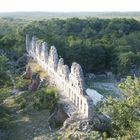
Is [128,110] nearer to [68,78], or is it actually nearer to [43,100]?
[68,78]

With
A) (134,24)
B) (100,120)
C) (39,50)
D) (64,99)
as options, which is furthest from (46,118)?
(134,24)

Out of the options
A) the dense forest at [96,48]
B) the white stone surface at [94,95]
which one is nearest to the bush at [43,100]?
the white stone surface at [94,95]

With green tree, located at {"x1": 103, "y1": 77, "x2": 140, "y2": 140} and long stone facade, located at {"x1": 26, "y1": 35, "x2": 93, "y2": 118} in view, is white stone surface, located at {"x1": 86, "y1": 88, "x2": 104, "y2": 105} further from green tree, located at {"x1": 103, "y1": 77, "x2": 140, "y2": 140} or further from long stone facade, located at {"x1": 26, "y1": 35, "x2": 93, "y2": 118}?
green tree, located at {"x1": 103, "y1": 77, "x2": 140, "y2": 140}

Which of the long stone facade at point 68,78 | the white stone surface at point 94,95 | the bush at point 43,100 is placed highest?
the long stone facade at point 68,78

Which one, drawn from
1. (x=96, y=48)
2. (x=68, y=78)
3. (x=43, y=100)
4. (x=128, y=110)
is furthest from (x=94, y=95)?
(x=128, y=110)

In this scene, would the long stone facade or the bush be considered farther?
the bush

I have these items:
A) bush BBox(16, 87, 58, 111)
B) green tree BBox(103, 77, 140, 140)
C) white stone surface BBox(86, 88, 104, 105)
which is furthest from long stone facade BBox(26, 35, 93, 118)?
white stone surface BBox(86, 88, 104, 105)

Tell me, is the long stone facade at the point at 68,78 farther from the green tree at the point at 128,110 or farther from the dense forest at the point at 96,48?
the dense forest at the point at 96,48

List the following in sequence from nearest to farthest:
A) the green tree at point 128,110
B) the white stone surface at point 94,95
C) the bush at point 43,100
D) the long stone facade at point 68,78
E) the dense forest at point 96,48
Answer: the green tree at point 128,110 → the long stone facade at point 68,78 → the bush at point 43,100 → the white stone surface at point 94,95 → the dense forest at point 96,48
